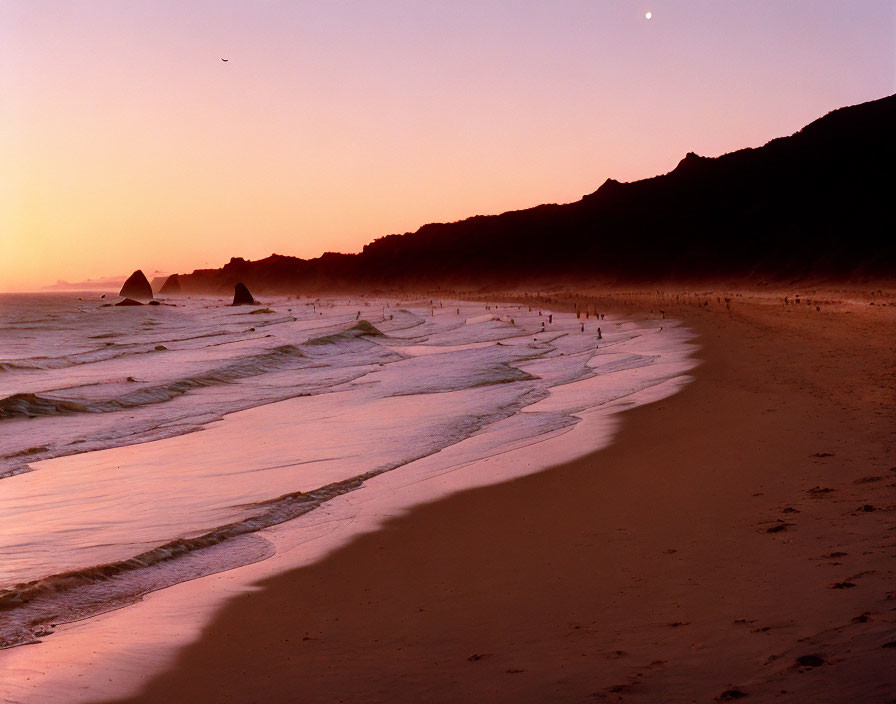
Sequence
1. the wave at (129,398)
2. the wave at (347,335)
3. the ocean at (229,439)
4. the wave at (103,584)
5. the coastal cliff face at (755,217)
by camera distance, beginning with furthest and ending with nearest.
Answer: the coastal cliff face at (755,217), the wave at (347,335), the wave at (129,398), the ocean at (229,439), the wave at (103,584)

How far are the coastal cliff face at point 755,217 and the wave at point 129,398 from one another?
82.7m

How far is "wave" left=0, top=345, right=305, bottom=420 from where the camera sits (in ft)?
56.1

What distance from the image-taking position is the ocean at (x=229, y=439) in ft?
24.8

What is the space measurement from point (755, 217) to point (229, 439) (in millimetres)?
127942

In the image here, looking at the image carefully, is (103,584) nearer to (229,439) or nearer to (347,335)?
(229,439)

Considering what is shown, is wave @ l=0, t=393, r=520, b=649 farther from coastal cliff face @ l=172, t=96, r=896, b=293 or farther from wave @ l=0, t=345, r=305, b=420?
coastal cliff face @ l=172, t=96, r=896, b=293

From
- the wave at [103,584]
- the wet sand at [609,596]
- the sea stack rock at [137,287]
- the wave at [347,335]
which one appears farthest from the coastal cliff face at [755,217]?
the wave at [103,584]

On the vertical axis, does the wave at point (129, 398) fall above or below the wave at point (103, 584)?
above

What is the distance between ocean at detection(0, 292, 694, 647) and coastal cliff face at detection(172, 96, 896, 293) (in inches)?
3159

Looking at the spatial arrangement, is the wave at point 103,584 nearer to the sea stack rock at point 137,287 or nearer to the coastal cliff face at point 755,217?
the coastal cliff face at point 755,217

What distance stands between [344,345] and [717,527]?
27282mm

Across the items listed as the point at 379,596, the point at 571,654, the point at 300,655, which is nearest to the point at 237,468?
the point at 379,596

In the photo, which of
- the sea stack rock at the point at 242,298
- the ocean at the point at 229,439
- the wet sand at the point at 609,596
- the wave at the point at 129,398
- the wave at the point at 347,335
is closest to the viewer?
the wet sand at the point at 609,596

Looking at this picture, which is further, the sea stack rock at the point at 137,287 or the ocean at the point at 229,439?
the sea stack rock at the point at 137,287
